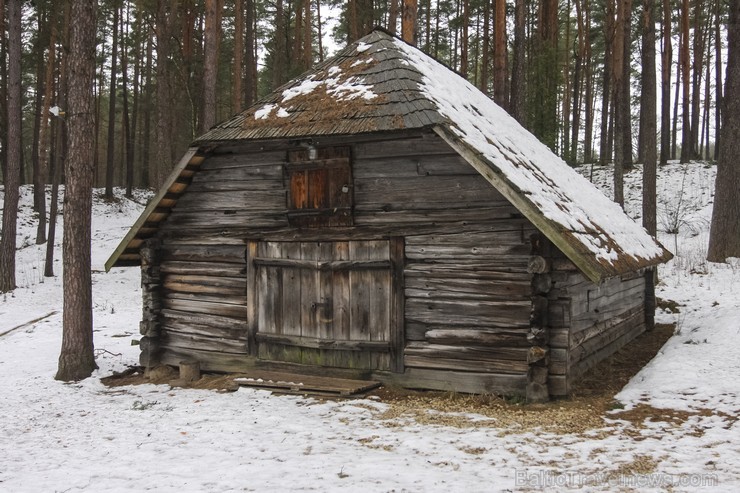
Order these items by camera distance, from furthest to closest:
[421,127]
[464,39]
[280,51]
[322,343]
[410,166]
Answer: [464,39] < [280,51] < [322,343] < [410,166] < [421,127]

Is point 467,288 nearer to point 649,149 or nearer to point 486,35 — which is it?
point 649,149

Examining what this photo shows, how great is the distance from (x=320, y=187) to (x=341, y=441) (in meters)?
3.84

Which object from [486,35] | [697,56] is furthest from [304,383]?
[697,56]

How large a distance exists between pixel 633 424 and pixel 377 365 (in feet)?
11.0

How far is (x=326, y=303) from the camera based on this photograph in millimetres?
8594

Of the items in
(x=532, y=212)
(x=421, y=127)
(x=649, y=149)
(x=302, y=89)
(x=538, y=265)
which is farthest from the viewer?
(x=649, y=149)

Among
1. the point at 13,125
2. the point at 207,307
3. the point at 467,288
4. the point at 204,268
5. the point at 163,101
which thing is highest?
the point at 163,101

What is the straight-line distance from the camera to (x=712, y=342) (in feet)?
Result: 32.1

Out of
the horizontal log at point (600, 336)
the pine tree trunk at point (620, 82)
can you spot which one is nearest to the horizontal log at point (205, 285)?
the horizontal log at point (600, 336)

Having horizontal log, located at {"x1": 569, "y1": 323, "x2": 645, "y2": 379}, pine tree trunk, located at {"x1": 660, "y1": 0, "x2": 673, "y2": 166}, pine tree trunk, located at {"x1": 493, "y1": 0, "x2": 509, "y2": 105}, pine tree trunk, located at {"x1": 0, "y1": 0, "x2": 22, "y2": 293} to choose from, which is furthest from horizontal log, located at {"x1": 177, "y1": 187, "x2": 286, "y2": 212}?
pine tree trunk, located at {"x1": 660, "y1": 0, "x2": 673, "y2": 166}

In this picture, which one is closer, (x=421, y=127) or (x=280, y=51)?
(x=421, y=127)

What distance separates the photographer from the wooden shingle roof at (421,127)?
7070 millimetres

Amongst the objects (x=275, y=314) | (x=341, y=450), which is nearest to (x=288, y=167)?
(x=275, y=314)

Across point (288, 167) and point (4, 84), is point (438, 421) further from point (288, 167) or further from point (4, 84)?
point (4, 84)
